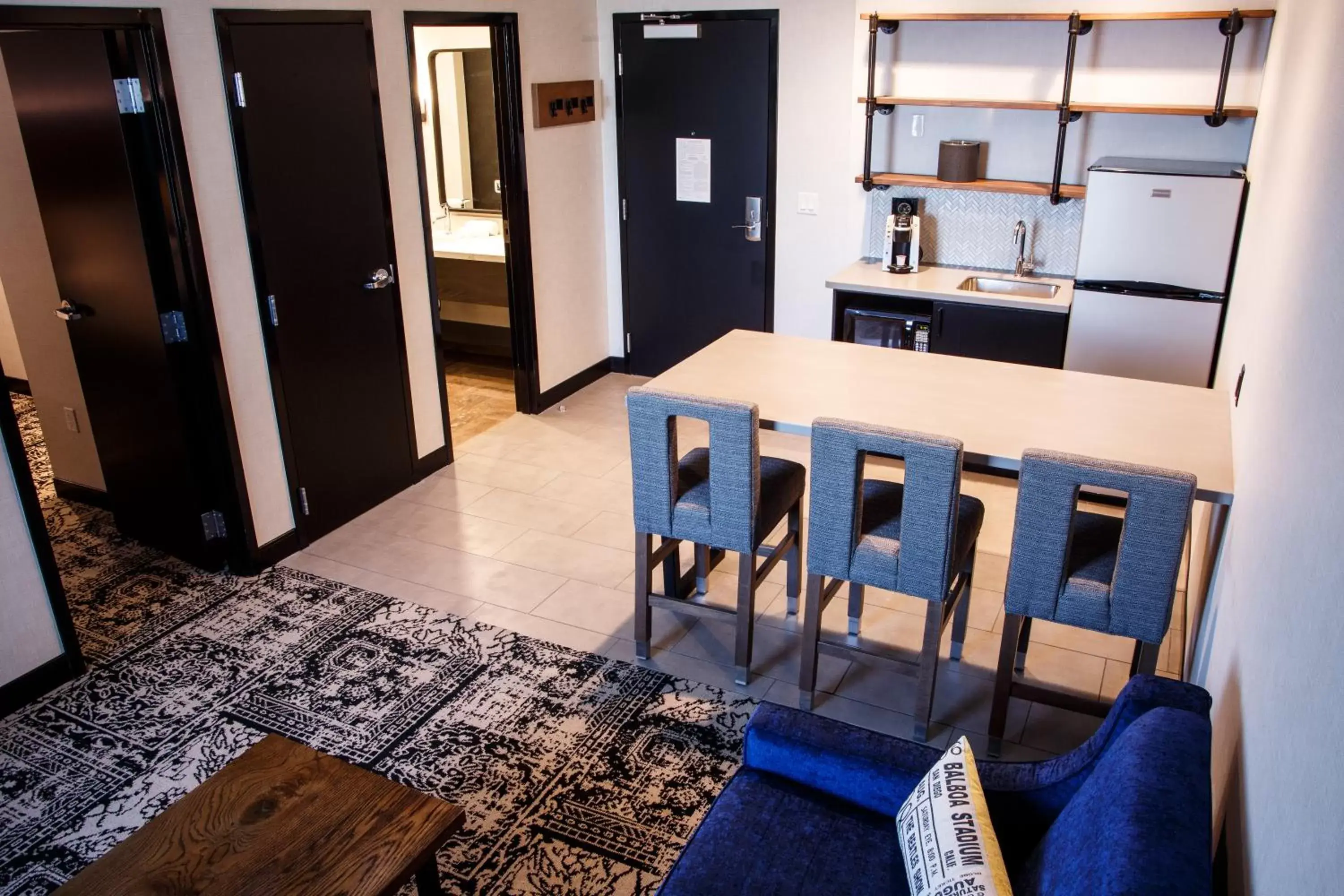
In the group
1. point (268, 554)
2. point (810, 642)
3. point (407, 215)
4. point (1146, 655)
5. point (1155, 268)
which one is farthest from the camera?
point (407, 215)

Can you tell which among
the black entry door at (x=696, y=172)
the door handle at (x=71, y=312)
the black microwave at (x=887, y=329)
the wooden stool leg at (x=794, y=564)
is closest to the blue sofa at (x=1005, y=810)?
the wooden stool leg at (x=794, y=564)

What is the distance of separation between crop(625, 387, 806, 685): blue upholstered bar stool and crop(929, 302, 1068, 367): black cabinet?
1616 millimetres

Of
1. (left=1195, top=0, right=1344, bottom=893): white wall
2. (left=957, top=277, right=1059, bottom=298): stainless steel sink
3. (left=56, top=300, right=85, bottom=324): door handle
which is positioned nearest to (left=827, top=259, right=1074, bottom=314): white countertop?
(left=957, top=277, right=1059, bottom=298): stainless steel sink

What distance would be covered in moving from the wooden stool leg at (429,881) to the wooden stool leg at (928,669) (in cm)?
147

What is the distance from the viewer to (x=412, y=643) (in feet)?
11.8

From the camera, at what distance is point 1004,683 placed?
296 centimetres

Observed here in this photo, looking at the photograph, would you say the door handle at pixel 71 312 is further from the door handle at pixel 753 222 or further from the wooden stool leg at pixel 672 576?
the door handle at pixel 753 222

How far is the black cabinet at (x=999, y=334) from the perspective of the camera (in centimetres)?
459

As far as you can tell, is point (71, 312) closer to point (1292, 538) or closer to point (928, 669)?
point (928, 669)

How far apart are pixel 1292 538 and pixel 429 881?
75.9 inches

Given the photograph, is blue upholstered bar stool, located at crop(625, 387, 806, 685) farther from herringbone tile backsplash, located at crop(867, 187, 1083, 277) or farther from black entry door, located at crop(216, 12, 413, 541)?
herringbone tile backsplash, located at crop(867, 187, 1083, 277)

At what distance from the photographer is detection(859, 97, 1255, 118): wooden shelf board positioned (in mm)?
4285

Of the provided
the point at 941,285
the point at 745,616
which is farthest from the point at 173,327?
the point at 941,285

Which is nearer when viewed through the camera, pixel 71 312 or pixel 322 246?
pixel 71 312
